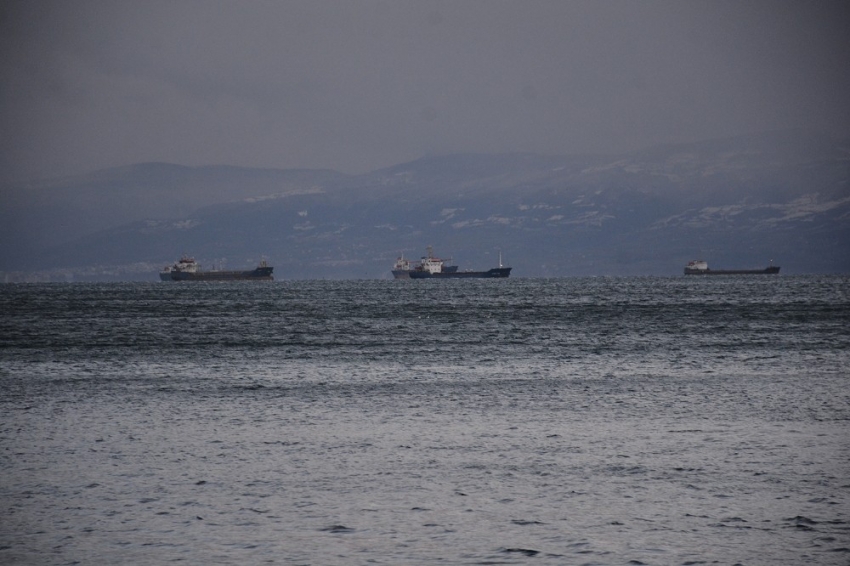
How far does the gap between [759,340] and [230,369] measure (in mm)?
29810

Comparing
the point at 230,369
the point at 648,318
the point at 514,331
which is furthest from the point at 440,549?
the point at 648,318

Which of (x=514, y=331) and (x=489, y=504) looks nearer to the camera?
(x=489, y=504)

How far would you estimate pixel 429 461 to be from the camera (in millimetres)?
19234

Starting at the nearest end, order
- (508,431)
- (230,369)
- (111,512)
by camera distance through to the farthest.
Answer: (111,512) → (508,431) → (230,369)

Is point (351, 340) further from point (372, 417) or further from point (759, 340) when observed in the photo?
point (372, 417)

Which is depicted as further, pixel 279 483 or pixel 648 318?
pixel 648 318

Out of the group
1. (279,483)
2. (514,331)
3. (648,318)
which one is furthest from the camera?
(648,318)

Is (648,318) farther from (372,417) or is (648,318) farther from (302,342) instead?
(372,417)

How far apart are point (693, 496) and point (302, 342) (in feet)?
136

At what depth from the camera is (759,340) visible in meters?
54.1

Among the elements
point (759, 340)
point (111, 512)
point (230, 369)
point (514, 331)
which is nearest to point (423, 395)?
point (230, 369)

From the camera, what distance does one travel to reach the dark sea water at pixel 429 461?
45.4ft

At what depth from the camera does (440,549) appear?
1349 centimetres

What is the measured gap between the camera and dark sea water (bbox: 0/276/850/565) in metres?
13.8
